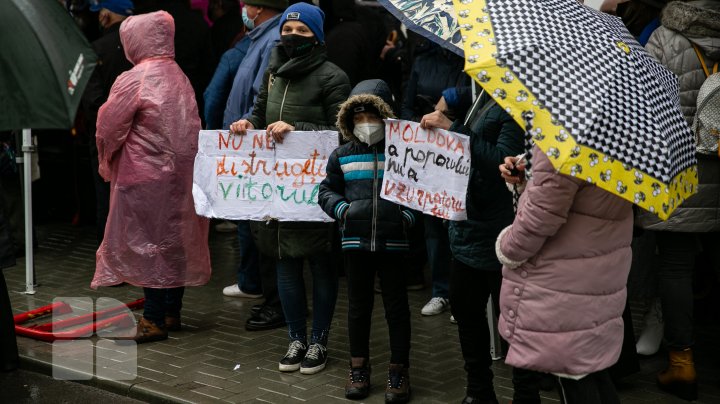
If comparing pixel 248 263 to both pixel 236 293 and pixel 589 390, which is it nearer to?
pixel 236 293

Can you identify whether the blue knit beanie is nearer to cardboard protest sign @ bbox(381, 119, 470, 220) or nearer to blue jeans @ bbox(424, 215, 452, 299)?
cardboard protest sign @ bbox(381, 119, 470, 220)

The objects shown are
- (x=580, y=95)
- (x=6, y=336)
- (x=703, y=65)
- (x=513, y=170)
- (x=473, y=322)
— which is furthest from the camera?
(x=6, y=336)

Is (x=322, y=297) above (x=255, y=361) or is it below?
above

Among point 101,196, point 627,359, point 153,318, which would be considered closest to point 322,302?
point 153,318

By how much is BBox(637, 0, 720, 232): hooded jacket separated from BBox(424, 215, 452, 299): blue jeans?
216cm

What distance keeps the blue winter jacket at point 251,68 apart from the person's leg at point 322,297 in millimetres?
1642

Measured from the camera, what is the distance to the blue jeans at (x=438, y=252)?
8086mm

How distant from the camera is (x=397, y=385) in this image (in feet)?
20.1

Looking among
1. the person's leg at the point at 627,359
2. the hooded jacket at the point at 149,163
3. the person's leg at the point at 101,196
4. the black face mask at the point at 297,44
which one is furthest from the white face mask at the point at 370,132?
the person's leg at the point at 101,196

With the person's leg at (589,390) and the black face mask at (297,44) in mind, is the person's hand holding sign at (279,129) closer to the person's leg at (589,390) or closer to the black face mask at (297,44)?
the black face mask at (297,44)

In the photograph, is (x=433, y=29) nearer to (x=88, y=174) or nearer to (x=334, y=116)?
(x=334, y=116)

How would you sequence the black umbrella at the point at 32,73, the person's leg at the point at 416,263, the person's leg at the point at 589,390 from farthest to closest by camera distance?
the person's leg at the point at 416,263, the person's leg at the point at 589,390, the black umbrella at the point at 32,73

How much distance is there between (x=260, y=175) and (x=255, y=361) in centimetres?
119

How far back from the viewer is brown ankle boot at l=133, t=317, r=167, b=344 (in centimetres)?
746
